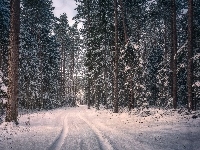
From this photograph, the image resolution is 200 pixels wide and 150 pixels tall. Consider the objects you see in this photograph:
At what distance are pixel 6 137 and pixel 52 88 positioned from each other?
115 ft

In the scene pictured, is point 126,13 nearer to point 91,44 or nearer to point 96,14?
point 96,14

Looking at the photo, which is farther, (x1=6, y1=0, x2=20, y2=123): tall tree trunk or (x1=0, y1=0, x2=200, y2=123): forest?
(x1=0, y1=0, x2=200, y2=123): forest

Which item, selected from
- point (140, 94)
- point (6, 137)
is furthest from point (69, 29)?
point (6, 137)

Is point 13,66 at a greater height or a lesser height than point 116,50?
lesser

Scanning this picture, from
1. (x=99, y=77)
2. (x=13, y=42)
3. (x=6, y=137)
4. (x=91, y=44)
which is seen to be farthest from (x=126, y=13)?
(x=6, y=137)

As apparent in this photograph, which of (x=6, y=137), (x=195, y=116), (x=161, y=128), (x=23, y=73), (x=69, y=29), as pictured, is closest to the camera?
(x=6, y=137)

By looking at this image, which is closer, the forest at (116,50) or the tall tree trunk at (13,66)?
the tall tree trunk at (13,66)

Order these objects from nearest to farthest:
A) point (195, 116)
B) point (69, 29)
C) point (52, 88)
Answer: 1. point (195, 116)
2. point (52, 88)
3. point (69, 29)

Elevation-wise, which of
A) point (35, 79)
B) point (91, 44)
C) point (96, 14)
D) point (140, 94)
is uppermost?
point (96, 14)

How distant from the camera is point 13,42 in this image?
41.6 ft

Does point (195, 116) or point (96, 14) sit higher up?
point (96, 14)

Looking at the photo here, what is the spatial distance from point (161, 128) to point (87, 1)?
1104 inches

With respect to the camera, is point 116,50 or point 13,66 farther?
point 116,50

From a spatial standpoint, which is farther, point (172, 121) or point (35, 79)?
point (35, 79)
